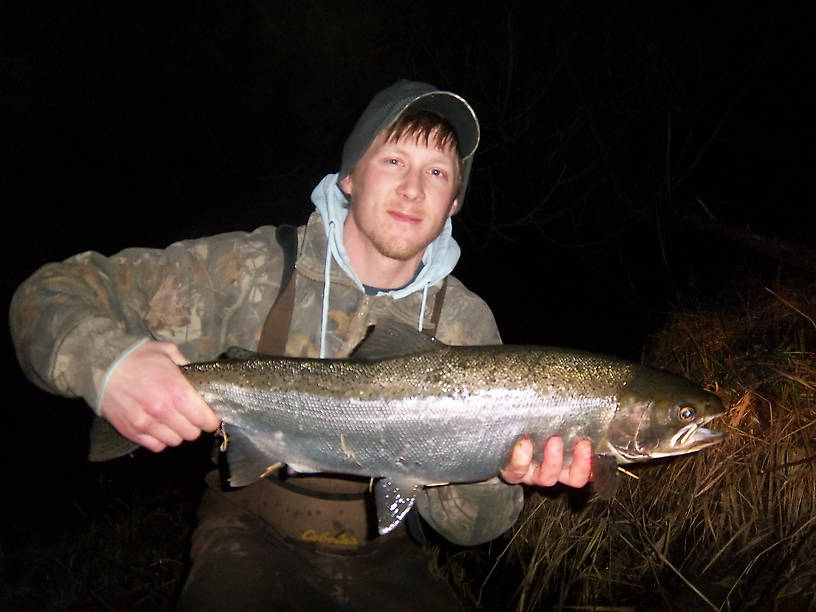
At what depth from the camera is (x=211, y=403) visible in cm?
241

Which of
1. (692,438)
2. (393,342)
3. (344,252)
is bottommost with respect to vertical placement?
(692,438)

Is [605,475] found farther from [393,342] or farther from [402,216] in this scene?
[402,216]

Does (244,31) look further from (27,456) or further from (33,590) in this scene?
(33,590)

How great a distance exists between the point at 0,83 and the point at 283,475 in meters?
31.8

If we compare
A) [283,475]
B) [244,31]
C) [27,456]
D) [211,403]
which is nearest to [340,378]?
[211,403]

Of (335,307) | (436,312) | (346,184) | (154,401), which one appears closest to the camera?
(154,401)

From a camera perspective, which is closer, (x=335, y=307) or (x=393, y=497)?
(x=393, y=497)

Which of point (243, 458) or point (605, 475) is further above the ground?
point (605, 475)

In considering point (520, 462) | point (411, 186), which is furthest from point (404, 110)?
point (520, 462)

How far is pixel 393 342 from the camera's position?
8.26 feet

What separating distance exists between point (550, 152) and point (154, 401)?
431 inches

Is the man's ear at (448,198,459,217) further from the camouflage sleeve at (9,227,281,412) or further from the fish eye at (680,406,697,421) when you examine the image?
the fish eye at (680,406,697,421)

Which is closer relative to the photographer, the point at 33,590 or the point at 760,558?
the point at 760,558

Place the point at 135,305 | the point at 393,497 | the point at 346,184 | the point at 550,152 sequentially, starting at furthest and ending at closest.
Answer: the point at 550,152 → the point at 346,184 → the point at 135,305 → the point at 393,497
